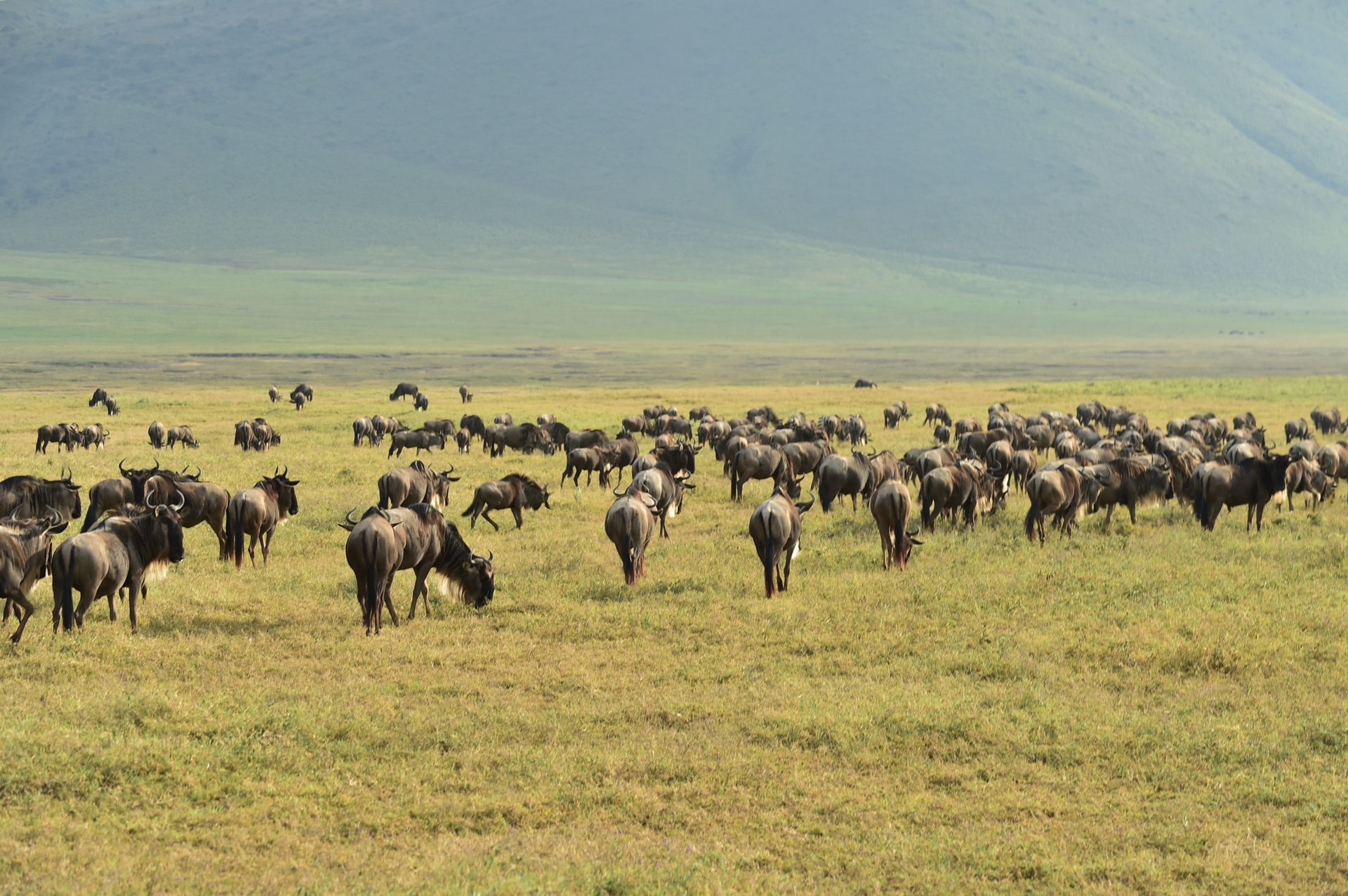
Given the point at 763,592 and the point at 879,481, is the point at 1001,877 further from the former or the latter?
the point at 879,481

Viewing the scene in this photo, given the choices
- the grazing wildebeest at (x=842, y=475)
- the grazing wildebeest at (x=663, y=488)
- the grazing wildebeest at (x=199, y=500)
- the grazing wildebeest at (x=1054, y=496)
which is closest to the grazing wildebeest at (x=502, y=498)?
Answer: the grazing wildebeest at (x=663, y=488)

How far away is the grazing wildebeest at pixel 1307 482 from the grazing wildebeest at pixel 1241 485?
65.0 inches

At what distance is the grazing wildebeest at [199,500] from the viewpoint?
1942 cm

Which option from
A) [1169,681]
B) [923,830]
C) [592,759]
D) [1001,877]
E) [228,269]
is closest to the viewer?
[1001,877]

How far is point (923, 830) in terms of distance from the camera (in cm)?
995

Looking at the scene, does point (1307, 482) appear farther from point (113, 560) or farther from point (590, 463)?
point (113, 560)

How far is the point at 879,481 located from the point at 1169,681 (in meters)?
11.2

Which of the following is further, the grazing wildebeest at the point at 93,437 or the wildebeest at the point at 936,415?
the wildebeest at the point at 936,415

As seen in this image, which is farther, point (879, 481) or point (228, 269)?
point (228, 269)

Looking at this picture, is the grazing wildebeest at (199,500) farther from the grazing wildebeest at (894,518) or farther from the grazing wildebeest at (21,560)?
the grazing wildebeest at (894,518)

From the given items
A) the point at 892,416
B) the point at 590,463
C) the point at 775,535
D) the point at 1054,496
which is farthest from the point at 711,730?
the point at 892,416

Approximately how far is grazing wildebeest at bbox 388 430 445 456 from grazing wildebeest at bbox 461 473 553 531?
11559 millimetres

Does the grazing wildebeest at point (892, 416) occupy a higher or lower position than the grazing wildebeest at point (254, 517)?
higher

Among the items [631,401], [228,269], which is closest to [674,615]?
[631,401]
